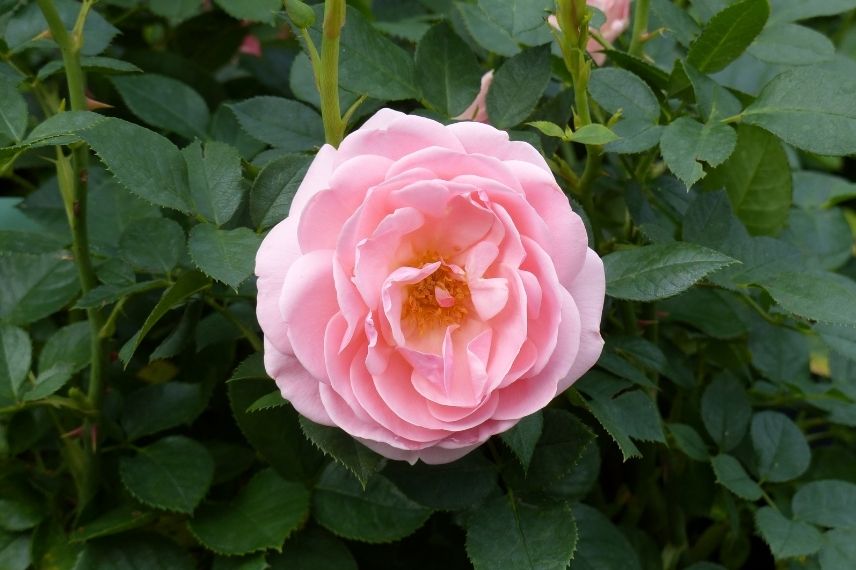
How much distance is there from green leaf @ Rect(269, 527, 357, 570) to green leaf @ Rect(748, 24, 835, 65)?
42 cm

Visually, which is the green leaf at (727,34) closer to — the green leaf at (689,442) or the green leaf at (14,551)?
the green leaf at (689,442)

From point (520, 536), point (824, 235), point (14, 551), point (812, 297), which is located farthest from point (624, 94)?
point (14, 551)

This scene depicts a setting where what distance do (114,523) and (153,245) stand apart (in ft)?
0.57

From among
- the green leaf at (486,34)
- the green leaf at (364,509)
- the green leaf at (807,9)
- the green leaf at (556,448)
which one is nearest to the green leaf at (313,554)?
the green leaf at (364,509)

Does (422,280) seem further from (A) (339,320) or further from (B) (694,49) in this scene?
(B) (694,49)

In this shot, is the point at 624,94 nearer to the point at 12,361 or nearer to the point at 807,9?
the point at 807,9

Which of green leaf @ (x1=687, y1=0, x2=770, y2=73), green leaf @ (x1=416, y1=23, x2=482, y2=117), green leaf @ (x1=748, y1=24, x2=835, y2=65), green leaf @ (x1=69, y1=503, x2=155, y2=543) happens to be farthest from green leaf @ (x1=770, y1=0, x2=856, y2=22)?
green leaf @ (x1=69, y1=503, x2=155, y2=543)

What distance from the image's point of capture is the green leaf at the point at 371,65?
0.56 m

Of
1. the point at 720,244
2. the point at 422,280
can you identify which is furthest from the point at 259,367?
the point at 720,244

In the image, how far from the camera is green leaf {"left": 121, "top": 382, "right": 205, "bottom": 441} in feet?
2.07

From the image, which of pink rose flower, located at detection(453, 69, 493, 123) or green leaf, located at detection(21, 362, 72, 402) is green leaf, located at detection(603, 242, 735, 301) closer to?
pink rose flower, located at detection(453, 69, 493, 123)

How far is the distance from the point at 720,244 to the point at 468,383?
0.78 ft

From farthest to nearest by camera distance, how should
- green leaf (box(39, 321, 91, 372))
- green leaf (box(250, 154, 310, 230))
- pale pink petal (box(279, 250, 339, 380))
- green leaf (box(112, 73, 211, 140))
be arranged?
green leaf (box(112, 73, 211, 140)), green leaf (box(39, 321, 91, 372)), green leaf (box(250, 154, 310, 230)), pale pink petal (box(279, 250, 339, 380))

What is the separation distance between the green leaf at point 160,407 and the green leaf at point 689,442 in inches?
12.5
